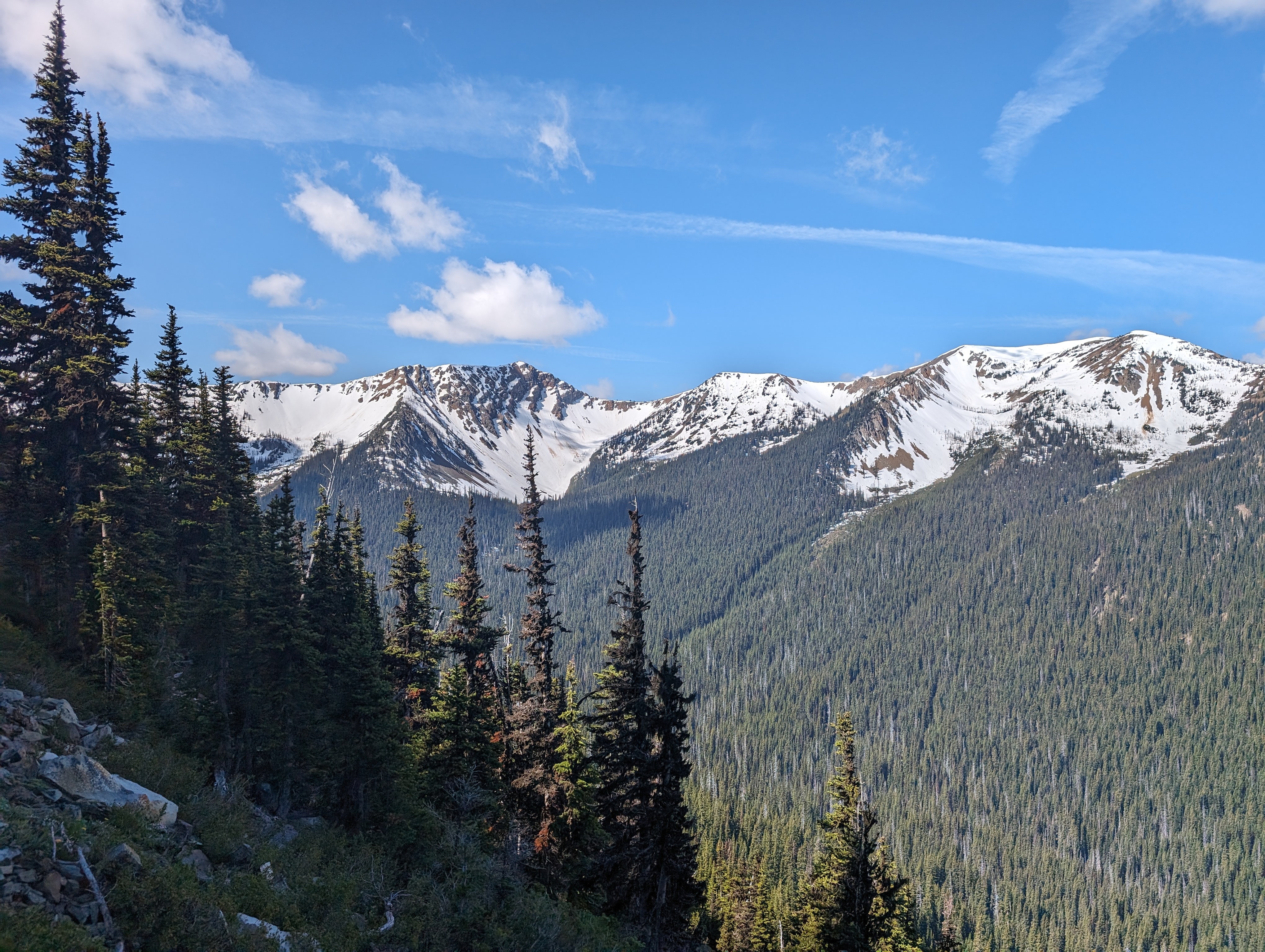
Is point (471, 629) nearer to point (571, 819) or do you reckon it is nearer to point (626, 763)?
point (571, 819)

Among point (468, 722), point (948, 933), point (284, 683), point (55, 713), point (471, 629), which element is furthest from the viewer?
point (948, 933)

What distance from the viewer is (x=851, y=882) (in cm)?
2603

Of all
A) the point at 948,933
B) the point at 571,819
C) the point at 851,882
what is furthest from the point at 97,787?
the point at 948,933

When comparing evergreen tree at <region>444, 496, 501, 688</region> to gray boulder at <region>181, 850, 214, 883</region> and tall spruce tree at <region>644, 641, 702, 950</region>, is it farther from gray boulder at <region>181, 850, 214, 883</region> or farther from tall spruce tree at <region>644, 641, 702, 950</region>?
gray boulder at <region>181, 850, 214, 883</region>

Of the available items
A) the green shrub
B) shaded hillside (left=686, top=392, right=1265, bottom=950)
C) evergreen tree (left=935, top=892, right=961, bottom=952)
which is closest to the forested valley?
the green shrub

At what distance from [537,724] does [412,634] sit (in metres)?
11.7

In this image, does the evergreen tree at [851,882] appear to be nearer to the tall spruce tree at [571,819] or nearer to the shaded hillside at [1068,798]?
the tall spruce tree at [571,819]

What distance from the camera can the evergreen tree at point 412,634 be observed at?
120 feet

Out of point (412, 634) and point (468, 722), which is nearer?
point (468, 722)

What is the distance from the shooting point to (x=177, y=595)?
3088cm

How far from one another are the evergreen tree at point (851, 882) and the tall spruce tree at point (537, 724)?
11096 mm

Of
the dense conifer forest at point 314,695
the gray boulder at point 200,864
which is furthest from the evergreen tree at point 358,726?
the gray boulder at point 200,864

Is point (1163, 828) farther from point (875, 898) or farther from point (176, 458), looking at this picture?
point (176, 458)

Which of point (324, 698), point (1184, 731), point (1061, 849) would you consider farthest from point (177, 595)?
point (1184, 731)
